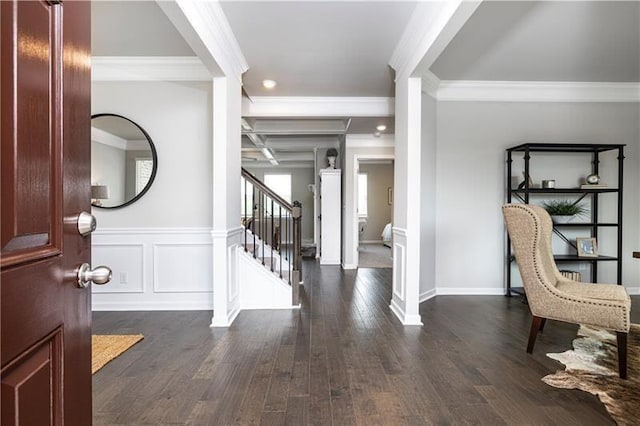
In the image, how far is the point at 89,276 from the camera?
0.80 metres

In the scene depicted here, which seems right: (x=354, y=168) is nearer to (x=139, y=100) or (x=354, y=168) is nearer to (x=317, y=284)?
(x=317, y=284)

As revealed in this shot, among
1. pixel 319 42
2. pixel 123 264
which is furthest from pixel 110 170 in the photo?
pixel 319 42

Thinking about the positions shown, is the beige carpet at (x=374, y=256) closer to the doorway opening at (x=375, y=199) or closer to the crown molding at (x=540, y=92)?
the doorway opening at (x=375, y=199)

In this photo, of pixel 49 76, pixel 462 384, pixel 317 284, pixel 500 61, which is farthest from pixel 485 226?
pixel 49 76

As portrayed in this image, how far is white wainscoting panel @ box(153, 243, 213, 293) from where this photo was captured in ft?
12.3

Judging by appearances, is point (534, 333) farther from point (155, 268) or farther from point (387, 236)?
point (387, 236)

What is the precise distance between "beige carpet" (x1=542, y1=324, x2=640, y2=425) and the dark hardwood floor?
79 millimetres

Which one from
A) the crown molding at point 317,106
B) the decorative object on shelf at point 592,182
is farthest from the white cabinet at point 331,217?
the decorative object on shelf at point 592,182

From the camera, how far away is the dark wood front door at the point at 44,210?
573 mm

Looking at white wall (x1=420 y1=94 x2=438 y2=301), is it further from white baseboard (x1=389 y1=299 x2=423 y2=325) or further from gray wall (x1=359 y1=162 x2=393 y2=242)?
gray wall (x1=359 y1=162 x2=393 y2=242)

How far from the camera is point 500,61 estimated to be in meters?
3.76

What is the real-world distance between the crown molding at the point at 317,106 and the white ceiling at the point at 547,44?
0.92 meters

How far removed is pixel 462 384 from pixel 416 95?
8.04 feet

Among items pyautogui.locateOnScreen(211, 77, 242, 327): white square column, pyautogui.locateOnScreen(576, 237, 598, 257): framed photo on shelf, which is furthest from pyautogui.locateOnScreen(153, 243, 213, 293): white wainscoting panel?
pyautogui.locateOnScreen(576, 237, 598, 257): framed photo on shelf
